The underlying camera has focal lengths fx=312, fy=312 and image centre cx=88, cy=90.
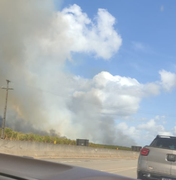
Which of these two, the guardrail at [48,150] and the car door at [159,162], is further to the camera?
the guardrail at [48,150]

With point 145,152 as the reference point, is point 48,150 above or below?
below

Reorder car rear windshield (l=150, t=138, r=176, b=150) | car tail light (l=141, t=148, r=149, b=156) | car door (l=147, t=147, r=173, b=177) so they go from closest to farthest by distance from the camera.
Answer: car door (l=147, t=147, r=173, b=177), car tail light (l=141, t=148, r=149, b=156), car rear windshield (l=150, t=138, r=176, b=150)

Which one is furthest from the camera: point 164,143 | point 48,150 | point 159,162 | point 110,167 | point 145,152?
point 48,150

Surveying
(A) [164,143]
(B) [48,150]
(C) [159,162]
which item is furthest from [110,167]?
(C) [159,162]

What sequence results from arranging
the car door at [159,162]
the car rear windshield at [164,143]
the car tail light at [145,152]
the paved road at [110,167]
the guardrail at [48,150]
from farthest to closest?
1. the guardrail at [48,150]
2. the paved road at [110,167]
3. the car rear windshield at [164,143]
4. the car tail light at [145,152]
5. the car door at [159,162]

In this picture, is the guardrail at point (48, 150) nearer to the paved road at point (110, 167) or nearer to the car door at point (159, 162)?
the paved road at point (110, 167)

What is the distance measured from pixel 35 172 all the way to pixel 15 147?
1956 centimetres

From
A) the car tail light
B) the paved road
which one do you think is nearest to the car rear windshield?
the car tail light

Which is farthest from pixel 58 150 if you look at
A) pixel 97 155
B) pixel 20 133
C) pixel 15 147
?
pixel 20 133

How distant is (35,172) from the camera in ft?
7.39

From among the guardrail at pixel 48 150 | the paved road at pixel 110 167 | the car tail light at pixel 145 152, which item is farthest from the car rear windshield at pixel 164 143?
the guardrail at pixel 48 150

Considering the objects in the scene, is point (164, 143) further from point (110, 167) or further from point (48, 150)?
point (48, 150)

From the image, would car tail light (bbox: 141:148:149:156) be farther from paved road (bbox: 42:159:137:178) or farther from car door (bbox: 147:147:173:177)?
paved road (bbox: 42:159:137:178)

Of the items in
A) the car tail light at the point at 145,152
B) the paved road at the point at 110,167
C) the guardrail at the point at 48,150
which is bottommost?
the paved road at the point at 110,167
